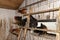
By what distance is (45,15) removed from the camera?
10.2 feet

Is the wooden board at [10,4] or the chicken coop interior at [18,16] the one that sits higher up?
the wooden board at [10,4]

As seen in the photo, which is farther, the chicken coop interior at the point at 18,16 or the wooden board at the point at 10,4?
the wooden board at the point at 10,4

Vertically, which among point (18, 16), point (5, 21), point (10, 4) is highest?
point (10, 4)

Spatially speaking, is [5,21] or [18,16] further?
[5,21]

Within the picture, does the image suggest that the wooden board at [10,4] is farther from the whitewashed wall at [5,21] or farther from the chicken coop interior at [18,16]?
the whitewashed wall at [5,21]

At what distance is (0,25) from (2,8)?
0.67 meters

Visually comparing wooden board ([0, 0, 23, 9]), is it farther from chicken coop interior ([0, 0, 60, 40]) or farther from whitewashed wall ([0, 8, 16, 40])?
whitewashed wall ([0, 8, 16, 40])

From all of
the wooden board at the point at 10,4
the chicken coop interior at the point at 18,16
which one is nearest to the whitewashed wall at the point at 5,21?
the chicken coop interior at the point at 18,16

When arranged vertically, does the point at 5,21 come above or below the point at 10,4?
below

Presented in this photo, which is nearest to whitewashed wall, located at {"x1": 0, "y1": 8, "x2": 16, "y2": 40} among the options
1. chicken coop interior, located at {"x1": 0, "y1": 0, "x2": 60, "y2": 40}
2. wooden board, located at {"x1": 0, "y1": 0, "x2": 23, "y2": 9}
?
chicken coop interior, located at {"x1": 0, "y1": 0, "x2": 60, "y2": 40}

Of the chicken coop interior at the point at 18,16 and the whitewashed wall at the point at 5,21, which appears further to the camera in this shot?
the whitewashed wall at the point at 5,21

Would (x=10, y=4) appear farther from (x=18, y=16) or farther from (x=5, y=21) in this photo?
(x=5, y=21)

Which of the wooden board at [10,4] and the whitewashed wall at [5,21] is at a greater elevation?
the wooden board at [10,4]

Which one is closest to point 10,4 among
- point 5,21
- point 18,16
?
point 18,16
